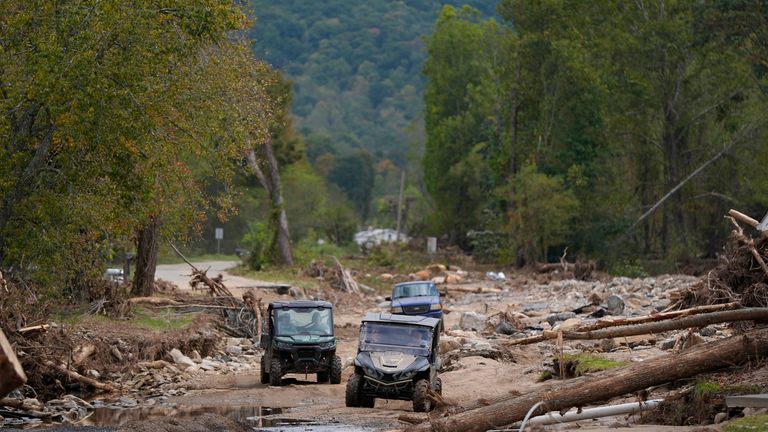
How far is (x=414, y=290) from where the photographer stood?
3591 cm

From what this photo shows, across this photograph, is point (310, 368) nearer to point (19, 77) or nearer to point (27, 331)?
point (27, 331)

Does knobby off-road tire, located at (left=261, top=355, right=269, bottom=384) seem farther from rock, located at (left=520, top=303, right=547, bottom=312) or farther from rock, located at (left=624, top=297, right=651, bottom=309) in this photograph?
rock, located at (left=520, top=303, right=547, bottom=312)

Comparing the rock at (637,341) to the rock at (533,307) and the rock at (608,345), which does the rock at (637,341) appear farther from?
the rock at (533,307)

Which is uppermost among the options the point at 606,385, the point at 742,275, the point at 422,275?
the point at 742,275

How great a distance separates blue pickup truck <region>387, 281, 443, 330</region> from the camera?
1353 inches

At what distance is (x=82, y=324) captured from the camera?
27.0m

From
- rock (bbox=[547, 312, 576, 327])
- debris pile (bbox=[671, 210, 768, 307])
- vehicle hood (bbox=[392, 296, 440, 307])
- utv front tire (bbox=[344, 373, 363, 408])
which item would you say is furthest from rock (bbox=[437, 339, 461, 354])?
debris pile (bbox=[671, 210, 768, 307])

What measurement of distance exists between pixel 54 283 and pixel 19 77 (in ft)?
14.8

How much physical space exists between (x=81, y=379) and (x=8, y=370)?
14963mm

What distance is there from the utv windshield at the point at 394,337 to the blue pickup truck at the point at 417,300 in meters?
12.4

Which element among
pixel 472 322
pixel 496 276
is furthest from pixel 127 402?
pixel 496 276

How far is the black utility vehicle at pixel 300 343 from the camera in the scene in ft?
80.3

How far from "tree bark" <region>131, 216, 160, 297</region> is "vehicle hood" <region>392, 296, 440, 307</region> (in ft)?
24.7

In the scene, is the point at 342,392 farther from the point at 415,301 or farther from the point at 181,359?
the point at 415,301
